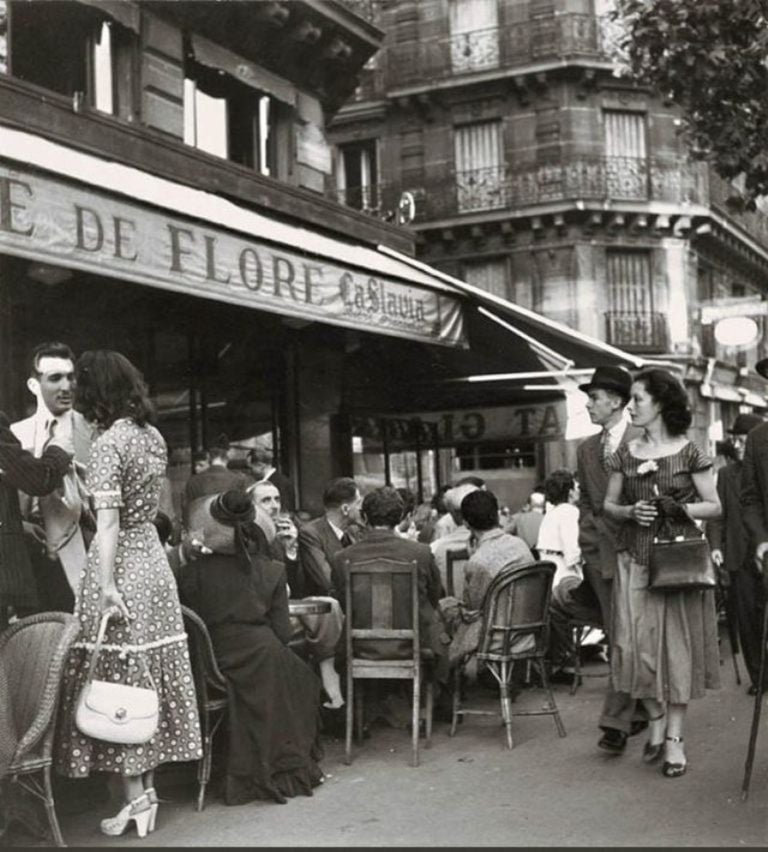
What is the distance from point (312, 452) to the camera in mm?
12180

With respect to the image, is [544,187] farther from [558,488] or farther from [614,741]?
[614,741]

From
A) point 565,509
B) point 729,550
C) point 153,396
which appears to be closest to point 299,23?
point 153,396


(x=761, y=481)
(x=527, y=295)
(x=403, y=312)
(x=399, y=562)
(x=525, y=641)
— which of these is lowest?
(x=525, y=641)

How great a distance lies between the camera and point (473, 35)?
2817 centimetres

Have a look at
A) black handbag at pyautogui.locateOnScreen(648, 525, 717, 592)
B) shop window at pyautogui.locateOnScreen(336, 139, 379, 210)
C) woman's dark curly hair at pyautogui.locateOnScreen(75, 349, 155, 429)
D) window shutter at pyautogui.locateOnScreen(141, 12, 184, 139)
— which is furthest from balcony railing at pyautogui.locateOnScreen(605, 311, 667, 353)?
woman's dark curly hair at pyautogui.locateOnScreen(75, 349, 155, 429)

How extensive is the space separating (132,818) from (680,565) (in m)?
2.77

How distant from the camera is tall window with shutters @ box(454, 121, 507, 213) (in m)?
27.9

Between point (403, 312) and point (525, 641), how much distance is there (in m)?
3.46

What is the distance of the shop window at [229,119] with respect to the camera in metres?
11.1

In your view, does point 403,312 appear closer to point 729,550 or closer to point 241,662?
point 729,550

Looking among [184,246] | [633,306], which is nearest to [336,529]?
[184,246]

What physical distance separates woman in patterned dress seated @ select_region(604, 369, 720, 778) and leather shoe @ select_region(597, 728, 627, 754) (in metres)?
0.18

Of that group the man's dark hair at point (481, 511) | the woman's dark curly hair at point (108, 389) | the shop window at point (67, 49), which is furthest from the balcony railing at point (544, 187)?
the woman's dark curly hair at point (108, 389)

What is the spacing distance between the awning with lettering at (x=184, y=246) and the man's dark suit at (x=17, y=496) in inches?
51.5
